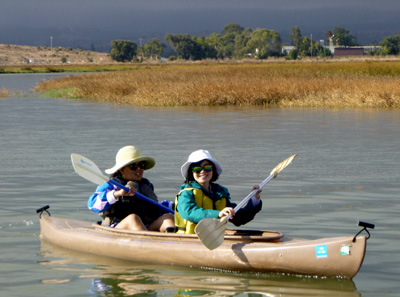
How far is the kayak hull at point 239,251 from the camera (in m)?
6.38

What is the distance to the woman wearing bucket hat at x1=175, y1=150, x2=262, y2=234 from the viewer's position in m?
6.82

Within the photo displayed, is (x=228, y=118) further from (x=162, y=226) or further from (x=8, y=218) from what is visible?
(x=162, y=226)

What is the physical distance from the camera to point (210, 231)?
6.61 meters

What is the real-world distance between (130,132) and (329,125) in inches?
191

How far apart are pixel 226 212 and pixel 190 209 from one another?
38cm

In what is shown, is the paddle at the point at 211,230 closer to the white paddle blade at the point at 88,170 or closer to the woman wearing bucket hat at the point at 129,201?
the woman wearing bucket hat at the point at 129,201

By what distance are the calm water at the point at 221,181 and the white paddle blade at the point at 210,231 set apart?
36 centimetres

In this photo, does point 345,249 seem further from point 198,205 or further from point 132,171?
point 132,171

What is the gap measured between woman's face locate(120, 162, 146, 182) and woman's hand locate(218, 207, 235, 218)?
1.24 metres

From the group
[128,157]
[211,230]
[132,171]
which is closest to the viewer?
[211,230]

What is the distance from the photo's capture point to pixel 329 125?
20.2 m

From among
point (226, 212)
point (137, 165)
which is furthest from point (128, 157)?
point (226, 212)

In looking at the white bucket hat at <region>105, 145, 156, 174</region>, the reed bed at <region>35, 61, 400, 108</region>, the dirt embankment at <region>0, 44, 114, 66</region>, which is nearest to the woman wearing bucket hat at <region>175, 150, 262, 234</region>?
the white bucket hat at <region>105, 145, 156, 174</region>

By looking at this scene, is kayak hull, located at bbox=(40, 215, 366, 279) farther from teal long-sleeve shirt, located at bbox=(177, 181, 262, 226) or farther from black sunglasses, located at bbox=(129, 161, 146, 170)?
black sunglasses, located at bbox=(129, 161, 146, 170)
